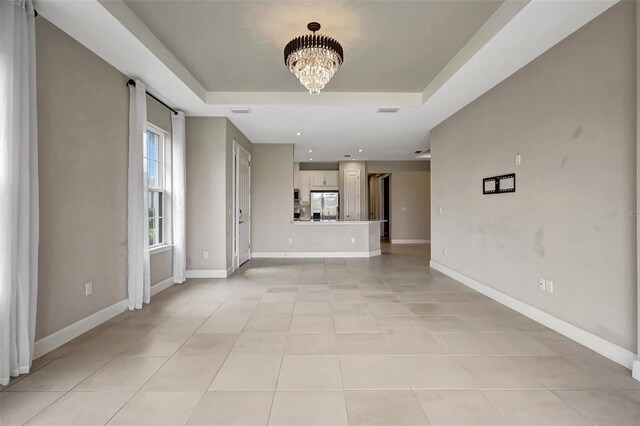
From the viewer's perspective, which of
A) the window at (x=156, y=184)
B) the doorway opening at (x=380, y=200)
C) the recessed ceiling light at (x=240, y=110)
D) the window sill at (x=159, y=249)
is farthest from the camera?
the doorway opening at (x=380, y=200)

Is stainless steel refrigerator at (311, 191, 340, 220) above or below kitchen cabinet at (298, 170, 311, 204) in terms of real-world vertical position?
below

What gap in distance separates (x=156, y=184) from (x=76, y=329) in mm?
2291

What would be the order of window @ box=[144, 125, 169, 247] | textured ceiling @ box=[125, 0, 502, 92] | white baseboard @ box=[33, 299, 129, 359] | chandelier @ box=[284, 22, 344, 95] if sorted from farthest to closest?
1. window @ box=[144, 125, 169, 247]
2. chandelier @ box=[284, 22, 344, 95]
3. textured ceiling @ box=[125, 0, 502, 92]
4. white baseboard @ box=[33, 299, 129, 359]

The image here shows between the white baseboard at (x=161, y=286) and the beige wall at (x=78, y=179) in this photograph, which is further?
the white baseboard at (x=161, y=286)

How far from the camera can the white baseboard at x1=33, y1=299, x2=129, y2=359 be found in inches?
98.1

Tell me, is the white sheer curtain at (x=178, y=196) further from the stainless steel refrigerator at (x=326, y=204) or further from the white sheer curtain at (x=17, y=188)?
the stainless steel refrigerator at (x=326, y=204)

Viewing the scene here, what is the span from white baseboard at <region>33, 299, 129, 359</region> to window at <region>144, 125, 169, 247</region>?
3.88 feet

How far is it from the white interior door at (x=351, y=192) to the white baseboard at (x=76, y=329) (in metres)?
7.57

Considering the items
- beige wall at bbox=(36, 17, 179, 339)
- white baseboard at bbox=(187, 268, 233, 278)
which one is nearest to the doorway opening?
white baseboard at bbox=(187, 268, 233, 278)

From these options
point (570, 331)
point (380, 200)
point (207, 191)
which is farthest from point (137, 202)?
point (380, 200)

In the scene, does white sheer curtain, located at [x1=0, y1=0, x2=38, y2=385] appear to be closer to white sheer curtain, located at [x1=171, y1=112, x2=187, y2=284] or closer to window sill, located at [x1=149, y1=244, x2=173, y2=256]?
window sill, located at [x1=149, y1=244, x2=173, y2=256]

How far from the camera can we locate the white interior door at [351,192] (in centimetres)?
1030

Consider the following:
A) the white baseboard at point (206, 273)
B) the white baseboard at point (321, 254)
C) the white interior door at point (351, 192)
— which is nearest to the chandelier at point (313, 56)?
the white baseboard at point (206, 273)

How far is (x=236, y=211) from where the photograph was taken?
604 cm
